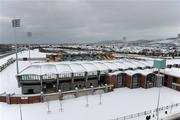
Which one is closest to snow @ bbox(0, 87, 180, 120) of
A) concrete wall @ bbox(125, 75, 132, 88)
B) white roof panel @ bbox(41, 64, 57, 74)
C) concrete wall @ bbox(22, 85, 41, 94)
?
concrete wall @ bbox(125, 75, 132, 88)

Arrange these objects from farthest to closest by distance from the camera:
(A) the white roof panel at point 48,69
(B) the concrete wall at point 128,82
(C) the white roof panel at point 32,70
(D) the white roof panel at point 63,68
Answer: (B) the concrete wall at point 128,82, (D) the white roof panel at point 63,68, (A) the white roof panel at point 48,69, (C) the white roof panel at point 32,70

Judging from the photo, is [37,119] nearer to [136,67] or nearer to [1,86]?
[1,86]

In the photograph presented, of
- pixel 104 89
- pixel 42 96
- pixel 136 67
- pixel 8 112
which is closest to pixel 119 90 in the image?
pixel 104 89

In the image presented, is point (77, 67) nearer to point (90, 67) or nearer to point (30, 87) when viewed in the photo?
point (90, 67)

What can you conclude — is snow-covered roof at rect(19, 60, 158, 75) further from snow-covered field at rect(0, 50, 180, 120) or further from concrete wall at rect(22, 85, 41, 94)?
snow-covered field at rect(0, 50, 180, 120)

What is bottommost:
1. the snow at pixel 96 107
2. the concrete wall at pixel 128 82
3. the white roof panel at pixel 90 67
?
the snow at pixel 96 107

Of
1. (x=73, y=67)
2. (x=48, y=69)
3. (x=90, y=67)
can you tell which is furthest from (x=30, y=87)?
(x=90, y=67)

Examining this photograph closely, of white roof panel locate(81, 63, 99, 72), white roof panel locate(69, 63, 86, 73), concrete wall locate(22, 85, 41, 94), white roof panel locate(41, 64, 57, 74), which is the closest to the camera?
concrete wall locate(22, 85, 41, 94)

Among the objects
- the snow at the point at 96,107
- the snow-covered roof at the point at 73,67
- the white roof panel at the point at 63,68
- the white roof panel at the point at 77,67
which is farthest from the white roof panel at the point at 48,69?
the snow at the point at 96,107

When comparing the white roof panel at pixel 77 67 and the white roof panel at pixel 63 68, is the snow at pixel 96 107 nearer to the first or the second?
the white roof panel at pixel 77 67
